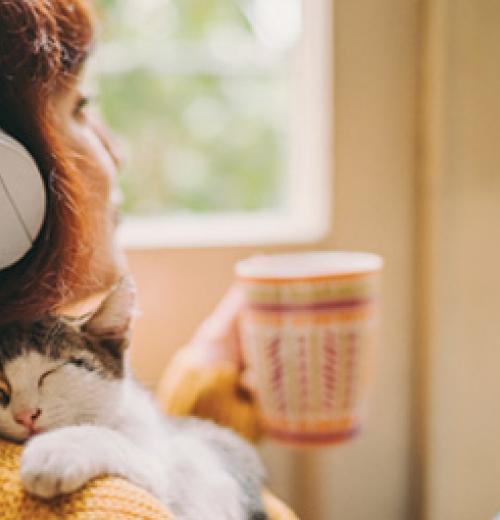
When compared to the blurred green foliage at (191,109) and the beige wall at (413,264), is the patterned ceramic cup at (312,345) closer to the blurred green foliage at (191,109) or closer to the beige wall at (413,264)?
the beige wall at (413,264)

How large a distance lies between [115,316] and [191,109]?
81 centimetres

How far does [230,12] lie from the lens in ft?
4.07

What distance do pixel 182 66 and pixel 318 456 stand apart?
0.76 m

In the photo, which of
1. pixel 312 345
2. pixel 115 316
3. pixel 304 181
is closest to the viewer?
pixel 115 316

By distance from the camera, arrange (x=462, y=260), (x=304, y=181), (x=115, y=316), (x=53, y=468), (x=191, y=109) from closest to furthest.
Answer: (x=53, y=468), (x=115, y=316), (x=462, y=260), (x=304, y=181), (x=191, y=109)

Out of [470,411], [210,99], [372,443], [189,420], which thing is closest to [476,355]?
[470,411]

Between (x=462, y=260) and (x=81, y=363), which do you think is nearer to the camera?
(x=81, y=363)

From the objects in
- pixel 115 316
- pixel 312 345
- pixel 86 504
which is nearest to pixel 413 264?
pixel 312 345

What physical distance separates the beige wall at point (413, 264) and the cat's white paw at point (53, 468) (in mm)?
521

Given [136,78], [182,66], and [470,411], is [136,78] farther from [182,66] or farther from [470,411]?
[470,411]

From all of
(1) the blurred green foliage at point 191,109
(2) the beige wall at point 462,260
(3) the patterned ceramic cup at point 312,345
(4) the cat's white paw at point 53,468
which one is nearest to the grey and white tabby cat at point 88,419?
(4) the cat's white paw at point 53,468

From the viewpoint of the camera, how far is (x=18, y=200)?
1.64ft

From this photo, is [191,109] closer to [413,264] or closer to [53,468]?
[413,264]

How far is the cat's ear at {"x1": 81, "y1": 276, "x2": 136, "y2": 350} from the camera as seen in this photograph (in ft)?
1.89
